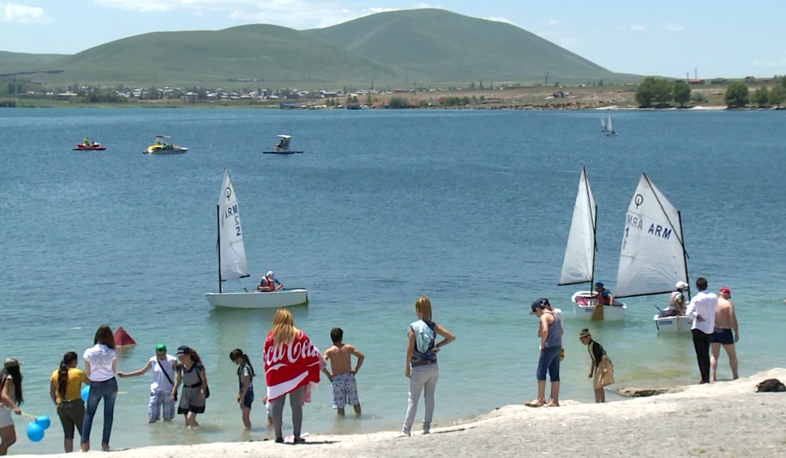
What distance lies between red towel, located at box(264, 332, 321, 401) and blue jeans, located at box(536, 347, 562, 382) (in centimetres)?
445

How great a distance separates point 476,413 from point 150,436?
5899 mm

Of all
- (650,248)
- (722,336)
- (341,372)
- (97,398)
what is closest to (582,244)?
(650,248)

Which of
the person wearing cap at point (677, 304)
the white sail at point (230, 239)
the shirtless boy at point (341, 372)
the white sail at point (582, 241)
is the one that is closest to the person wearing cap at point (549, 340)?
the shirtless boy at point (341, 372)

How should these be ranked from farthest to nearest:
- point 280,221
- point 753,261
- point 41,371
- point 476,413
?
point 280,221 → point 753,261 → point 41,371 → point 476,413

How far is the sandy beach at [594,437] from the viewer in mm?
13062

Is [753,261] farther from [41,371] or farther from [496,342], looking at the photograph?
[41,371]

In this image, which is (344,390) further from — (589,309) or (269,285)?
(269,285)

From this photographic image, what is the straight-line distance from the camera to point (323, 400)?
19.9m

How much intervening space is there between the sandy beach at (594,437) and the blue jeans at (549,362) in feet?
2.75

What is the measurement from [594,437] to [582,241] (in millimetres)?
17500

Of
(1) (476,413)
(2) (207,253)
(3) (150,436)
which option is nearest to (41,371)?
(3) (150,436)

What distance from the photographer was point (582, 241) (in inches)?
1212

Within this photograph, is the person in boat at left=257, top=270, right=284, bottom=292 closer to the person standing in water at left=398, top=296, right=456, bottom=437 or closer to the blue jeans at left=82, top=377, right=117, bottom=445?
the blue jeans at left=82, top=377, right=117, bottom=445

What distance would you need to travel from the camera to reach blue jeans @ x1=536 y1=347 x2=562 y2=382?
16.5m
